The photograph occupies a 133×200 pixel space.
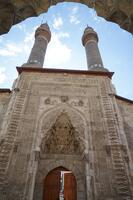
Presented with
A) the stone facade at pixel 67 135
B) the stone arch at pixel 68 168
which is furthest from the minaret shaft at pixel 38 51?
the stone arch at pixel 68 168

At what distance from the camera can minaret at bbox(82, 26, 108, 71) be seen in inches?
537

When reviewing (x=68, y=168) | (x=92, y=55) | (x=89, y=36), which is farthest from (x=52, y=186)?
(x=89, y=36)

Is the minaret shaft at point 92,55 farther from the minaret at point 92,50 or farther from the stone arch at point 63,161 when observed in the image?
the stone arch at point 63,161

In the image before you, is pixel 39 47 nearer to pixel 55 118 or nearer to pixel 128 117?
pixel 55 118

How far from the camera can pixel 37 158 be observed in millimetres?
6320

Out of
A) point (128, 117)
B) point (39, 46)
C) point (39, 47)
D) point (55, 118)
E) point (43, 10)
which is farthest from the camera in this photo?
point (39, 46)

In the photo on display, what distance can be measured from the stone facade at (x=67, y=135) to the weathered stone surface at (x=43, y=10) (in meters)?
4.35

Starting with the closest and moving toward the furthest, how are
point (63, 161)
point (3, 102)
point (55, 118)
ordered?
point (63, 161), point (55, 118), point (3, 102)

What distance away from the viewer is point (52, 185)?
6.28 meters

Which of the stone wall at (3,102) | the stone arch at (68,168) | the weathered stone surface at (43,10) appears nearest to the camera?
the weathered stone surface at (43,10)

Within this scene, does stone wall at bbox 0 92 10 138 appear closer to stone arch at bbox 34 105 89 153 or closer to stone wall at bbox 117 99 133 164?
stone arch at bbox 34 105 89 153

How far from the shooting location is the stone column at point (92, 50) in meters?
13.7

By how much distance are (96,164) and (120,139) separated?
1.30 meters

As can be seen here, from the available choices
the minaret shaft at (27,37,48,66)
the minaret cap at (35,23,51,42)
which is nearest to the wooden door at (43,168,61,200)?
the minaret shaft at (27,37,48,66)
